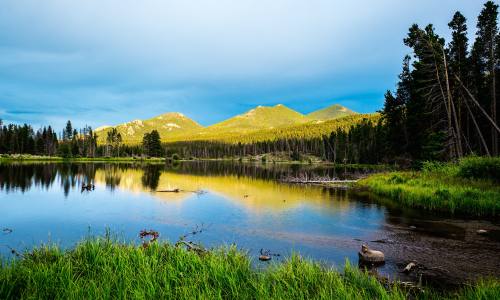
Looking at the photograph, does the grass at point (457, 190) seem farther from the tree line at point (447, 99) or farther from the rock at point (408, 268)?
the rock at point (408, 268)

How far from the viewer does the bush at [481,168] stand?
29761mm

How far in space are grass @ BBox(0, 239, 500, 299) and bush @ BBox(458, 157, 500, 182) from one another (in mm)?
23838

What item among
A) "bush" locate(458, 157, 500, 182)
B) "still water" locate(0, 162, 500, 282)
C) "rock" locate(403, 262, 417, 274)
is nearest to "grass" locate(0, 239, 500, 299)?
"rock" locate(403, 262, 417, 274)

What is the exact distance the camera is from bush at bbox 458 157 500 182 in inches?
1172

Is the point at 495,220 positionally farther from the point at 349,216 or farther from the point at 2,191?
the point at 2,191

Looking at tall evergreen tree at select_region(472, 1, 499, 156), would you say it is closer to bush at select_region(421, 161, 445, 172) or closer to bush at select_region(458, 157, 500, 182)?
bush at select_region(421, 161, 445, 172)

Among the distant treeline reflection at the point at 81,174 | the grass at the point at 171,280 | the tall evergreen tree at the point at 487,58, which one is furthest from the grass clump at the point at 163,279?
the tall evergreen tree at the point at 487,58

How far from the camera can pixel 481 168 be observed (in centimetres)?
3111

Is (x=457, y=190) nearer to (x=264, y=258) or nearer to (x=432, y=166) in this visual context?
(x=432, y=166)

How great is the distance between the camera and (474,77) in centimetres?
5091

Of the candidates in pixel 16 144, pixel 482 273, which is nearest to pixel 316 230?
pixel 482 273

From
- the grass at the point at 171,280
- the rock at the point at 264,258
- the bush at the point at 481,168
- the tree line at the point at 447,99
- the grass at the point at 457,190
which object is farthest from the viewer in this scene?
the tree line at the point at 447,99

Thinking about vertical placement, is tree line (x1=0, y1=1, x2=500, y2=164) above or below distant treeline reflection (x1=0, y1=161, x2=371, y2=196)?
above

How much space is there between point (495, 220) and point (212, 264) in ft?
74.9
